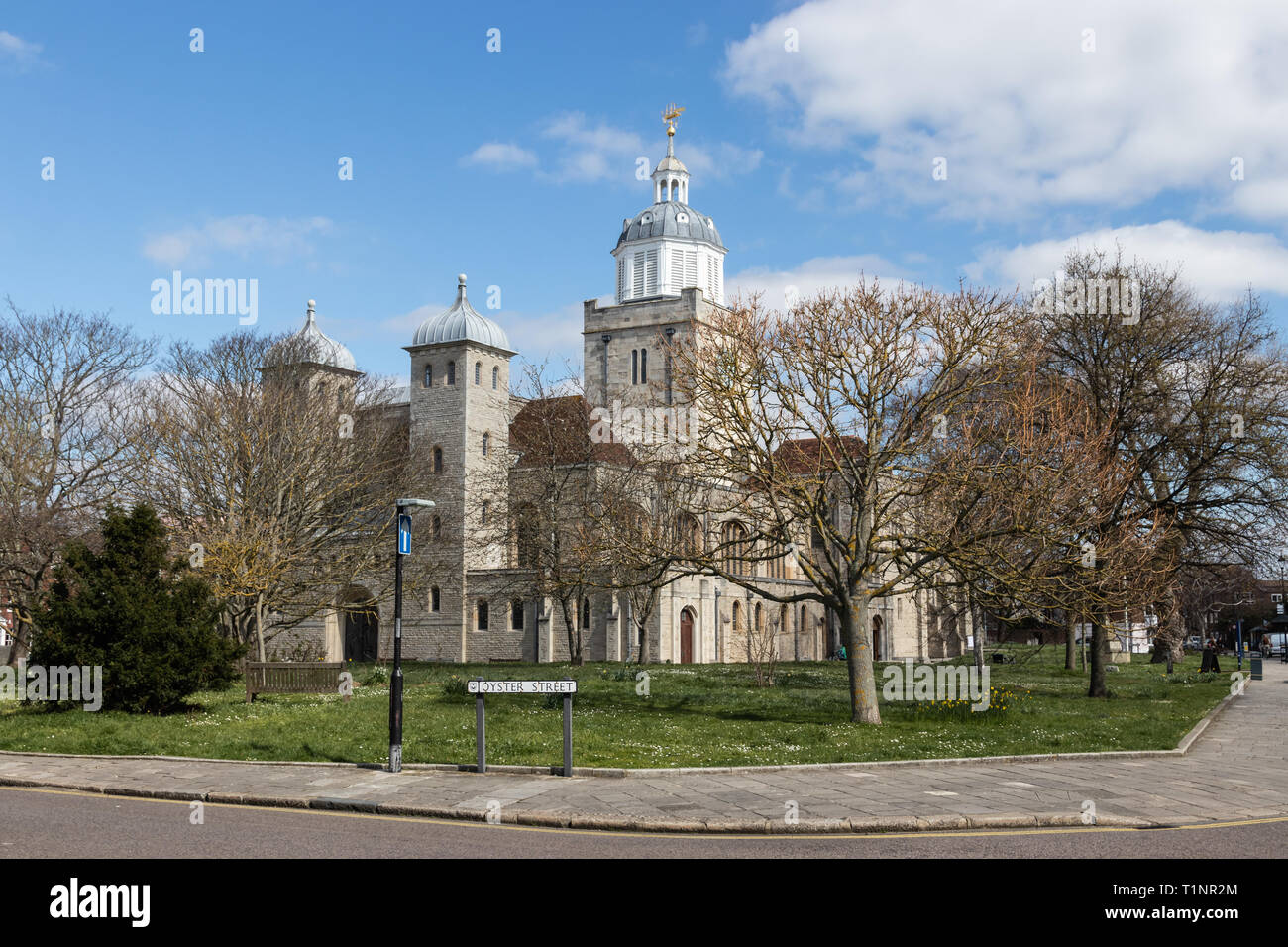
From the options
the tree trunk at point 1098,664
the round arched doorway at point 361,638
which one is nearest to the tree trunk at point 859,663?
the tree trunk at point 1098,664

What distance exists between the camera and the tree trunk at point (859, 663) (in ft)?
66.2

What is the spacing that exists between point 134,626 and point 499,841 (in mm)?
13317

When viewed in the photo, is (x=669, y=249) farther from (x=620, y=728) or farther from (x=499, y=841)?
(x=499, y=841)

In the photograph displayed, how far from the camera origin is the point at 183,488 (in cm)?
4147

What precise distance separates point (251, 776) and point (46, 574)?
33.2 meters

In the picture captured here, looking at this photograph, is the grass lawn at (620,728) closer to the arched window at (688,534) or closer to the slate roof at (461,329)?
the arched window at (688,534)

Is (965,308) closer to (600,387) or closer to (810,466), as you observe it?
(810,466)

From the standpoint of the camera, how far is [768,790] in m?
12.9

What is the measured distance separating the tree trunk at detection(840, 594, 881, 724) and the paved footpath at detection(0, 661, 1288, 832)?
4624 millimetres

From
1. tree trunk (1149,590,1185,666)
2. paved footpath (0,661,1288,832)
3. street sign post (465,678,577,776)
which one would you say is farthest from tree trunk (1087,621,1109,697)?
street sign post (465,678,577,776)

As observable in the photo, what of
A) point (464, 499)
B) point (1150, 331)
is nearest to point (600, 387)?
point (464, 499)

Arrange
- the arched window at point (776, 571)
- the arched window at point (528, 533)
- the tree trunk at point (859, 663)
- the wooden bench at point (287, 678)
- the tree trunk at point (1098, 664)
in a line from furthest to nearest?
1. the arched window at point (776, 571)
2. the arched window at point (528, 533)
3. the tree trunk at point (1098, 664)
4. the wooden bench at point (287, 678)
5. the tree trunk at point (859, 663)

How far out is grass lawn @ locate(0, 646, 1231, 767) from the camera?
16312 millimetres

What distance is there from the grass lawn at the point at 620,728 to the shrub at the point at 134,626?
672 millimetres
